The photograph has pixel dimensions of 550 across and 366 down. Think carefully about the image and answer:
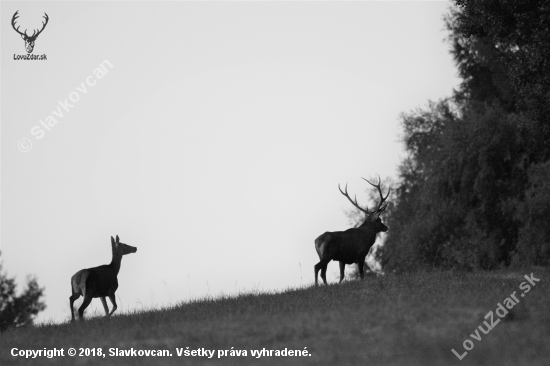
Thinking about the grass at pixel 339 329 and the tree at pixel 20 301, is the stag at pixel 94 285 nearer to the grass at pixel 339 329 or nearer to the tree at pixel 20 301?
the grass at pixel 339 329

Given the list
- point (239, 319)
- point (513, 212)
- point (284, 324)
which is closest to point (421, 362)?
point (284, 324)

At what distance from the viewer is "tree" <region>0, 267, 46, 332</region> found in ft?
185

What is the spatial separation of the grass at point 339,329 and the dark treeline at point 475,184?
14.7 m

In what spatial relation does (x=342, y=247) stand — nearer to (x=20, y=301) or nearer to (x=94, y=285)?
(x=94, y=285)

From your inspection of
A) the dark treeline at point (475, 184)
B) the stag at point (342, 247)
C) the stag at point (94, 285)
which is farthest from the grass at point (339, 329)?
the dark treeline at point (475, 184)

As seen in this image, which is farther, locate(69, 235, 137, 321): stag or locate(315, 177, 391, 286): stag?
locate(315, 177, 391, 286): stag

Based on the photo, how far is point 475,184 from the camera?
115ft

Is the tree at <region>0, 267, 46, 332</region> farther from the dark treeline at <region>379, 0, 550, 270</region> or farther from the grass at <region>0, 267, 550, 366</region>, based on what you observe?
the grass at <region>0, 267, 550, 366</region>

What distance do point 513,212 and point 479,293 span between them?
1871 cm

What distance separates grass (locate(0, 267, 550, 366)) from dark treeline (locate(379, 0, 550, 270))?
580 inches

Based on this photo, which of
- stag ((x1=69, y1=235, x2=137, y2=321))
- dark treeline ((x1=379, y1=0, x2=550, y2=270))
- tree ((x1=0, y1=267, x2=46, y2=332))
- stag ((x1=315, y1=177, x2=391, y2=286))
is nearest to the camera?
stag ((x1=69, y1=235, x2=137, y2=321))

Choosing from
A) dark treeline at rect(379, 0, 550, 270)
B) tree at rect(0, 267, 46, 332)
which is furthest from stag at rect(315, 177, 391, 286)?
tree at rect(0, 267, 46, 332)

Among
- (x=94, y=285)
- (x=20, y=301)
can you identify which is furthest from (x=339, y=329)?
(x=20, y=301)

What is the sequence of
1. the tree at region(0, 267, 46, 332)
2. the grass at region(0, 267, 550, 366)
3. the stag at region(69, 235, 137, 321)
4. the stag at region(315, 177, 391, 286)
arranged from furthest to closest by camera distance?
1. the tree at region(0, 267, 46, 332)
2. the stag at region(315, 177, 391, 286)
3. the stag at region(69, 235, 137, 321)
4. the grass at region(0, 267, 550, 366)
